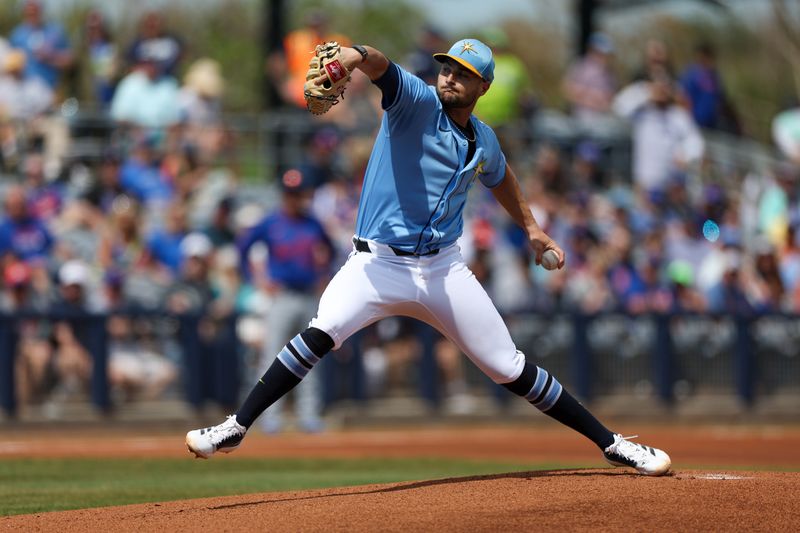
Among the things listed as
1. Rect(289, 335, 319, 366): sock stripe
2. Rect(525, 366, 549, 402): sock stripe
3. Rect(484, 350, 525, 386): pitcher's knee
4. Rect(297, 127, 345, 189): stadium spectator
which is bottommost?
Rect(525, 366, 549, 402): sock stripe

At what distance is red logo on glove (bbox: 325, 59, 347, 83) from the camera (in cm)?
629

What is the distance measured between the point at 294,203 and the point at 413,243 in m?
7.17

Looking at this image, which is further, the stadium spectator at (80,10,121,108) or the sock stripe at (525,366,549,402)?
the stadium spectator at (80,10,121,108)

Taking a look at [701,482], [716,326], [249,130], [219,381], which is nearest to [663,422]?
[716,326]

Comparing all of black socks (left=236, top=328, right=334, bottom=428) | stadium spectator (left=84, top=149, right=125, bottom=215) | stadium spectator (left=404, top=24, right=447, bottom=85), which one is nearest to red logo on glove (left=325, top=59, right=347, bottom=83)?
black socks (left=236, top=328, right=334, bottom=428)

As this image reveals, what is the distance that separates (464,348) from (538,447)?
20.6 feet

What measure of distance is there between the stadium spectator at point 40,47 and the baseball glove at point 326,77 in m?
11.7

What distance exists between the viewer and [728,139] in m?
21.3

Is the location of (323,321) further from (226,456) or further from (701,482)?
(226,456)

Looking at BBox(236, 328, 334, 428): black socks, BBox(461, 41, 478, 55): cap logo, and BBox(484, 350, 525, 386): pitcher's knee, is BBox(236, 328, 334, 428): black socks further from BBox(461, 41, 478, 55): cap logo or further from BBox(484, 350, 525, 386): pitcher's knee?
BBox(461, 41, 478, 55): cap logo

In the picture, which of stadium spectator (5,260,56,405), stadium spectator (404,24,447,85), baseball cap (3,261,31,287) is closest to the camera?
stadium spectator (5,260,56,405)

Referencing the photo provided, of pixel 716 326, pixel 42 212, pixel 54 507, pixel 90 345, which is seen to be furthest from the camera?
pixel 716 326

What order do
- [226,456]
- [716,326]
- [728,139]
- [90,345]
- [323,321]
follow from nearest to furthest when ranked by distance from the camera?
[323,321], [226,456], [90,345], [716,326], [728,139]

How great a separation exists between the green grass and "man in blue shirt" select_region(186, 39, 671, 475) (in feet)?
7.00
